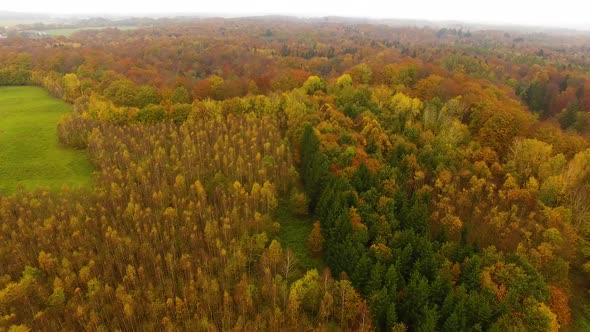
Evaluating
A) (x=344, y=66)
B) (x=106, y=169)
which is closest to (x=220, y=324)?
(x=106, y=169)

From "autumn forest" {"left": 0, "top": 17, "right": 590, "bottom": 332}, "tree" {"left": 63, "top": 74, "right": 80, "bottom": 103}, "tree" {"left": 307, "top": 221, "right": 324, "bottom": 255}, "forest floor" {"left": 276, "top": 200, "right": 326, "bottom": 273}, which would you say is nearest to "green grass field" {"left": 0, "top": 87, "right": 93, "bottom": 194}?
"tree" {"left": 63, "top": 74, "right": 80, "bottom": 103}

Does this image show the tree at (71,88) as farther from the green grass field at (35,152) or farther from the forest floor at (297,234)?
the forest floor at (297,234)

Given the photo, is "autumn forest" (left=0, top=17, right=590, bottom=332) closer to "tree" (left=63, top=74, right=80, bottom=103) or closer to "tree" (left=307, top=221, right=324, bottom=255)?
"tree" (left=307, top=221, right=324, bottom=255)

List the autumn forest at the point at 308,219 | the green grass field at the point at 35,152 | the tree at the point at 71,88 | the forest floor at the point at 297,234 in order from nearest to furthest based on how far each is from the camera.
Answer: the autumn forest at the point at 308,219 < the forest floor at the point at 297,234 < the green grass field at the point at 35,152 < the tree at the point at 71,88

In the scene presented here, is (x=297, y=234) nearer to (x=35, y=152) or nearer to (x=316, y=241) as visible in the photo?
(x=316, y=241)

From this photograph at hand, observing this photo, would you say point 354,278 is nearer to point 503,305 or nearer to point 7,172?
point 503,305

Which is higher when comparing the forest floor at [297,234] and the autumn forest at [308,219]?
the autumn forest at [308,219]

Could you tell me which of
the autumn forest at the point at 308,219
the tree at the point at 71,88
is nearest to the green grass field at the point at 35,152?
the tree at the point at 71,88
